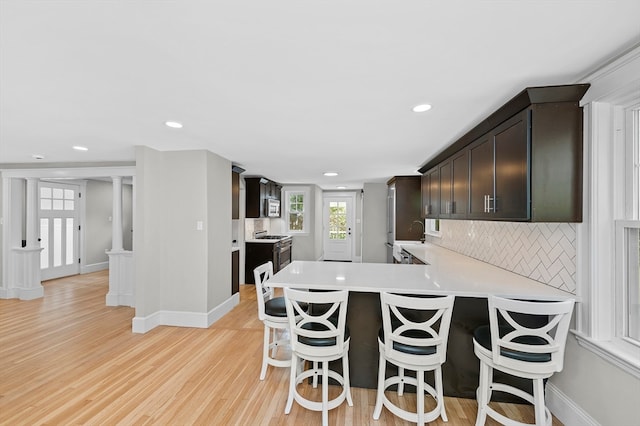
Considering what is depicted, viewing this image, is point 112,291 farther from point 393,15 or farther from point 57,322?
point 393,15

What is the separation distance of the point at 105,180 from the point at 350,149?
6.92 meters

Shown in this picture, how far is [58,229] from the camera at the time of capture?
623 cm

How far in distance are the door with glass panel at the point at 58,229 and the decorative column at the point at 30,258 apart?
0.91 meters

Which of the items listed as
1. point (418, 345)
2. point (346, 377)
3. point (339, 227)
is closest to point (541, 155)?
point (418, 345)

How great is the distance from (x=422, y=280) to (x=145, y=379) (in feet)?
8.72

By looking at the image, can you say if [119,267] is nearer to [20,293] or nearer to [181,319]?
[181,319]

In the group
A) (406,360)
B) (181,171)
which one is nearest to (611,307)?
(406,360)

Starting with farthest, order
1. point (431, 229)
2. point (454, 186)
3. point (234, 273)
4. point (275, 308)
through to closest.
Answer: point (431, 229) < point (234, 273) < point (454, 186) < point (275, 308)

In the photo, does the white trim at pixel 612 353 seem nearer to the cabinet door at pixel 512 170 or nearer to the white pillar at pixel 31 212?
the cabinet door at pixel 512 170

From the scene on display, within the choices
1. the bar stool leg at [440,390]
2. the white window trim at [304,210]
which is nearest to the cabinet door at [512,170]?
the bar stool leg at [440,390]

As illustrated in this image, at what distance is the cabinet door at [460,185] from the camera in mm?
2881

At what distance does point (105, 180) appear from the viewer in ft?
23.2

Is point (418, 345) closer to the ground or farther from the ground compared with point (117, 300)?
farther from the ground

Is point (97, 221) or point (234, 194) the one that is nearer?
point (234, 194)
